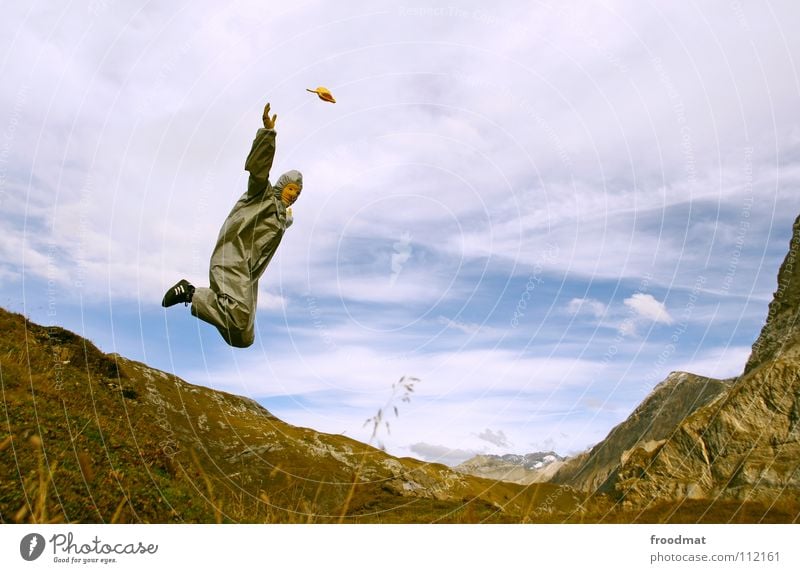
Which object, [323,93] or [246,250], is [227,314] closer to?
[246,250]

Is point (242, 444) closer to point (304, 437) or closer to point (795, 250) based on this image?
point (304, 437)

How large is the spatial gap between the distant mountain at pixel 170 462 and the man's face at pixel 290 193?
4678 millimetres

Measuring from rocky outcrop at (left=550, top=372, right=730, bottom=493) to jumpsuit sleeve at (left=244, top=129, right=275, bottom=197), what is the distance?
15.0 metres

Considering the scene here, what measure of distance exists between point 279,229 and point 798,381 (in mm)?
13267

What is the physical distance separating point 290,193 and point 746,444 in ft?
41.9

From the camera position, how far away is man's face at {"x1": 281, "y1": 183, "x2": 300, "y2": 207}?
10.3 m

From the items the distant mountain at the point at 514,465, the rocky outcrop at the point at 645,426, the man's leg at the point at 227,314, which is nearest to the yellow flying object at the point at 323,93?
the man's leg at the point at 227,314

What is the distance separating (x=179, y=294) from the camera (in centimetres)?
916

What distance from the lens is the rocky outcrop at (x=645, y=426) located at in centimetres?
1966

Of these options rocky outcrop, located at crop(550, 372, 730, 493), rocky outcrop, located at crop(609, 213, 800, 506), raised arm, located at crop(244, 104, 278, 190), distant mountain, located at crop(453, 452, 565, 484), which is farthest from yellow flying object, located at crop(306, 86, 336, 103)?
rocky outcrop, located at crop(550, 372, 730, 493)

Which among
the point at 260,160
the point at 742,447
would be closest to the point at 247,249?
the point at 260,160

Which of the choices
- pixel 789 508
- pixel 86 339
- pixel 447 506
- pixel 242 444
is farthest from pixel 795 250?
pixel 86 339

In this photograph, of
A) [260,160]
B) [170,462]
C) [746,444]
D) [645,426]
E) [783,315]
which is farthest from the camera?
[645,426]

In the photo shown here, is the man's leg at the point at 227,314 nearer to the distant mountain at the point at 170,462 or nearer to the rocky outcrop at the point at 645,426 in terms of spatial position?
the distant mountain at the point at 170,462
